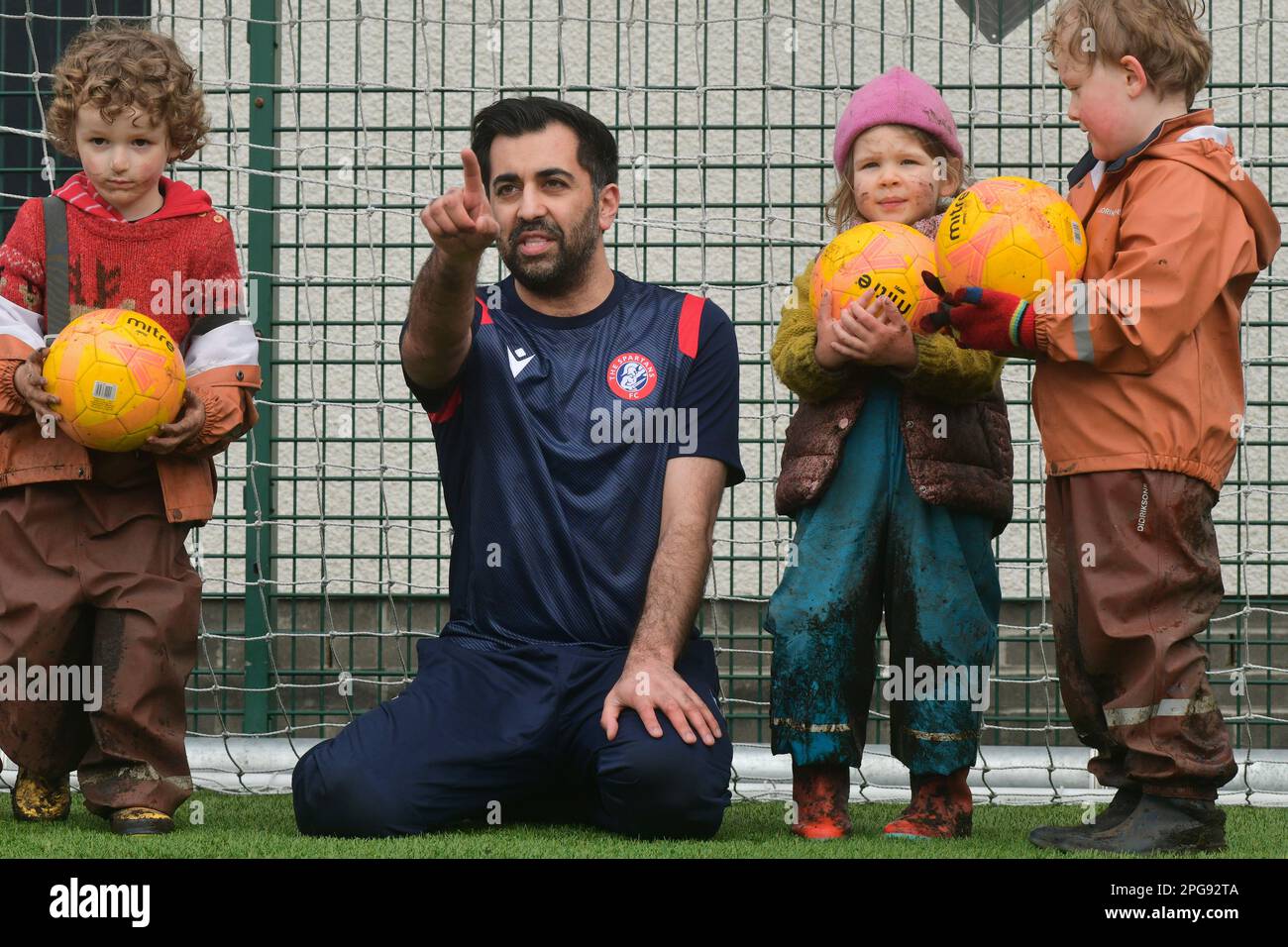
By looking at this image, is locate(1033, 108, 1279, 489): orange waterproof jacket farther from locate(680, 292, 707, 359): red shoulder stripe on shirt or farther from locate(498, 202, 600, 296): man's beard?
locate(498, 202, 600, 296): man's beard

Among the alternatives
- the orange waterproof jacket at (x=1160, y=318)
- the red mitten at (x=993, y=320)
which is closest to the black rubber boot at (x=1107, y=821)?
the orange waterproof jacket at (x=1160, y=318)

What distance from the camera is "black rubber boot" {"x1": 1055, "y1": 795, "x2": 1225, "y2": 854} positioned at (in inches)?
121

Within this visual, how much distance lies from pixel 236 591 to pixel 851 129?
10.8ft

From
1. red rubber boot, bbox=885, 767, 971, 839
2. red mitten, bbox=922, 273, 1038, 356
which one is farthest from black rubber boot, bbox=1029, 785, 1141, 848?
red mitten, bbox=922, 273, 1038, 356

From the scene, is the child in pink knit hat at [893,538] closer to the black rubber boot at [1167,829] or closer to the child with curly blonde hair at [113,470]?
the black rubber boot at [1167,829]

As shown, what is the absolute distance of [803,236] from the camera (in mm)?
5707

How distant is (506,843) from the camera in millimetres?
3303

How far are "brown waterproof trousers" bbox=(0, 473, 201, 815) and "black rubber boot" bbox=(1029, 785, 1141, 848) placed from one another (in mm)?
1806

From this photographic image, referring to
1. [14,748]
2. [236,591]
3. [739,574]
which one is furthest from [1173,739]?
[236,591]

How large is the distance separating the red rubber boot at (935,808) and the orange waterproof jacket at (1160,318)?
2.23 feet

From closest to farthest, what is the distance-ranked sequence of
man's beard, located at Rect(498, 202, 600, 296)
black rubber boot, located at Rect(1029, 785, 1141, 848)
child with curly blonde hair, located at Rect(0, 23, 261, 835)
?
black rubber boot, located at Rect(1029, 785, 1141, 848), child with curly blonde hair, located at Rect(0, 23, 261, 835), man's beard, located at Rect(498, 202, 600, 296)

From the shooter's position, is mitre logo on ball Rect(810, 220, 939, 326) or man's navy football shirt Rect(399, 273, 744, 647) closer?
mitre logo on ball Rect(810, 220, 939, 326)

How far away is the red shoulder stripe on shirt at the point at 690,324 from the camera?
12.4ft
